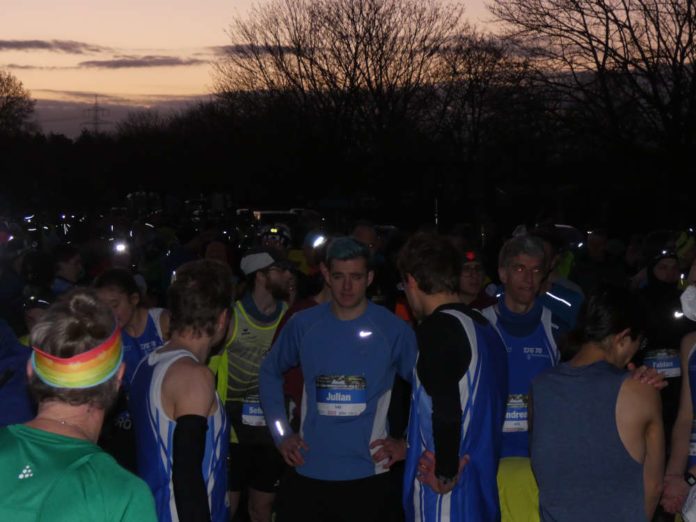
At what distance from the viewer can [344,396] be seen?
557 centimetres

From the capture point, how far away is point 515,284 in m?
6.14

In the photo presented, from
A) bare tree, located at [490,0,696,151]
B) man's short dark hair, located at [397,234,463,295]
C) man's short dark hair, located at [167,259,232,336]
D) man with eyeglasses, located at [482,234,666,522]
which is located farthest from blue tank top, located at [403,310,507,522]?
bare tree, located at [490,0,696,151]

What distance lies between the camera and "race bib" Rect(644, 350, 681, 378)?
754 centimetres

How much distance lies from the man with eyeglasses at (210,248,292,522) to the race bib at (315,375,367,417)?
51.3 inches

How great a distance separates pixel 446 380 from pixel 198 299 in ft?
3.85

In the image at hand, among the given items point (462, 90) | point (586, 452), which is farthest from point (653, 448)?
point (462, 90)

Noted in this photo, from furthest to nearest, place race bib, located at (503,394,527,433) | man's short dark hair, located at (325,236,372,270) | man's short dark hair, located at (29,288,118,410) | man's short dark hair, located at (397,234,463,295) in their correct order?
1. man's short dark hair, located at (325,236,372,270)
2. race bib, located at (503,394,527,433)
3. man's short dark hair, located at (397,234,463,295)
4. man's short dark hair, located at (29,288,118,410)

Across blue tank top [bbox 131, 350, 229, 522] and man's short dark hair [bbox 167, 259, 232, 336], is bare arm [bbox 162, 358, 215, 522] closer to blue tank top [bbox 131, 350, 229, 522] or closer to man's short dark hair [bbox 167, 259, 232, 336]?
blue tank top [bbox 131, 350, 229, 522]

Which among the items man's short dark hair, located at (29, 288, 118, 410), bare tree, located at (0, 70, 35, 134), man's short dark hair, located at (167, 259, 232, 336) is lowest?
bare tree, located at (0, 70, 35, 134)

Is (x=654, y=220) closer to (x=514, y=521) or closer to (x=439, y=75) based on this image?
(x=439, y=75)

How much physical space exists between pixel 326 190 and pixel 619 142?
18.8 meters

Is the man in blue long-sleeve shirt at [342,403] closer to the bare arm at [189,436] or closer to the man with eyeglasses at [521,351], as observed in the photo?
the man with eyeglasses at [521,351]

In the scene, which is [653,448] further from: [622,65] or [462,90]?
[462,90]

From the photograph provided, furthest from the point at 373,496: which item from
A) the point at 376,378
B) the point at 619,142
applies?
the point at 619,142
